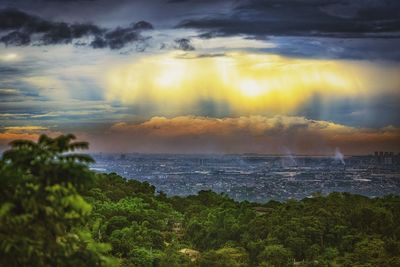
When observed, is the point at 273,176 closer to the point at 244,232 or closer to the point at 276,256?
the point at 244,232

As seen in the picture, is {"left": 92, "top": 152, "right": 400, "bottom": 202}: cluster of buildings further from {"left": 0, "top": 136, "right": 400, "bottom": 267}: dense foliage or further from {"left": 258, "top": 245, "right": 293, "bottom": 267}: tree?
{"left": 258, "top": 245, "right": 293, "bottom": 267}: tree

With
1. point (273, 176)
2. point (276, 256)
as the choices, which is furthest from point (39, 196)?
point (273, 176)

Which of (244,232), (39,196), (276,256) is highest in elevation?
(39,196)

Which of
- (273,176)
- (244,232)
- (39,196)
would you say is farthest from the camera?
(273,176)

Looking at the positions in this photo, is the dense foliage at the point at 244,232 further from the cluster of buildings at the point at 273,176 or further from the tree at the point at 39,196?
the cluster of buildings at the point at 273,176

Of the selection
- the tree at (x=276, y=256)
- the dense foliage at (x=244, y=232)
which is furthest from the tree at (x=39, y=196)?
the tree at (x=276, y=256)

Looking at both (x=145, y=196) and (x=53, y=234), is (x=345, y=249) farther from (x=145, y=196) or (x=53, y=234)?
(x=53, y=234)
